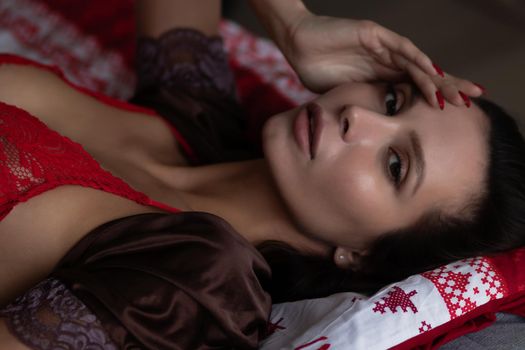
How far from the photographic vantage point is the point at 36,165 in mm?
1087

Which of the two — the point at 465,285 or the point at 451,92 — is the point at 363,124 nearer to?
the point at 451,92

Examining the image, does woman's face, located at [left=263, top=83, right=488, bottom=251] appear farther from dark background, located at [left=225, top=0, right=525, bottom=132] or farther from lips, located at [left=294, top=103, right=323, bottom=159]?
dark background, located at [left=225, top=0, right=525, bottom=132]

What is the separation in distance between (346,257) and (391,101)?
1.19ft

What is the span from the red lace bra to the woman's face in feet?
1.14

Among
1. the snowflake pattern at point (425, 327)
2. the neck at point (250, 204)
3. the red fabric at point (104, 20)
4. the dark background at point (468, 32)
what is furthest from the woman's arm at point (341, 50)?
the dark background at point (468, 32)

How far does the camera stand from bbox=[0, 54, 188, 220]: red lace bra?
3.46 ft

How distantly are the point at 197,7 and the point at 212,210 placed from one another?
0.73m

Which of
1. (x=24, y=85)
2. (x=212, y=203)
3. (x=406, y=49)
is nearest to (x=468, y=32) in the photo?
(x=406, y=49)

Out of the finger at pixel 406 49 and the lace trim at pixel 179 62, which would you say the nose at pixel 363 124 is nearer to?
the finger at pixel 406 49

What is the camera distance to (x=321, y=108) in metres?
1.39

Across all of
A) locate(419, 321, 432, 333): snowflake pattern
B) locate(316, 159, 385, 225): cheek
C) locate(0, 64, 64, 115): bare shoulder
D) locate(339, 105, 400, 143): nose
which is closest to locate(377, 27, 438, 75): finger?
locate(339, 105, 400, 143): nose

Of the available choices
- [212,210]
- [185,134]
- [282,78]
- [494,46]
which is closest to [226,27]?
[282,78]

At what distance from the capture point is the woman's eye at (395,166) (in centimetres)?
132

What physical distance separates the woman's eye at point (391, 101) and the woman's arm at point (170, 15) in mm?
683
